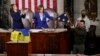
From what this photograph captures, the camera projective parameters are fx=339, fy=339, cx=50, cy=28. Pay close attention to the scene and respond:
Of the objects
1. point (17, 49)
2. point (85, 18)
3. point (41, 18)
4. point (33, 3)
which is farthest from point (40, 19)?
point (17, 49)

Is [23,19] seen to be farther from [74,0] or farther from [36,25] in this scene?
[74,0]

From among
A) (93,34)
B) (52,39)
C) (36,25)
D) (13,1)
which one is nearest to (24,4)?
(13,1)

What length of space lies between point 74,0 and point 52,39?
2.03 meters

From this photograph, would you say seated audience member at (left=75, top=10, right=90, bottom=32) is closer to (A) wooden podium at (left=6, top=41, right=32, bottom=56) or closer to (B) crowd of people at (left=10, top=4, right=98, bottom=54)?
(B) crowd of people at (left=10, top=4, right=98, bottom=54)

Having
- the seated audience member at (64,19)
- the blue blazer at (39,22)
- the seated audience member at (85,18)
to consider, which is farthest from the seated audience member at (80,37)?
the blue blazer at (39,22)

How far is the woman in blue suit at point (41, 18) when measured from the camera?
39.4 ft

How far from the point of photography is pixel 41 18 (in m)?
12.0

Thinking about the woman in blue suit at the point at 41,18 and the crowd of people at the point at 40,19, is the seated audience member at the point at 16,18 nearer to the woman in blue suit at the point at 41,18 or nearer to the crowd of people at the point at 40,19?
the crowd of people at the point at 40,19

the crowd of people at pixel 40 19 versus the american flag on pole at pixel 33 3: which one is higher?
the american flag on pole at pixel 33 3

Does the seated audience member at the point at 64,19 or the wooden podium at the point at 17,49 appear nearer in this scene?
the wooden podium at the point at 17,49

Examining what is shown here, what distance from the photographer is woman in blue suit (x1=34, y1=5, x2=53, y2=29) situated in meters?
12.0

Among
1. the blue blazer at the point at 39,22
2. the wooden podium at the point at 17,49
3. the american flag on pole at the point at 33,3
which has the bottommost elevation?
the wooden podium at the point at 17,49

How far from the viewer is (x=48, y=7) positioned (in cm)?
1288

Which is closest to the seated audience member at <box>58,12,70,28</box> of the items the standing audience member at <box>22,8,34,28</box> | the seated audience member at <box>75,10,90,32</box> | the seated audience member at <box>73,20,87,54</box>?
the seated audience member at <box>75,10,90,32</box>
